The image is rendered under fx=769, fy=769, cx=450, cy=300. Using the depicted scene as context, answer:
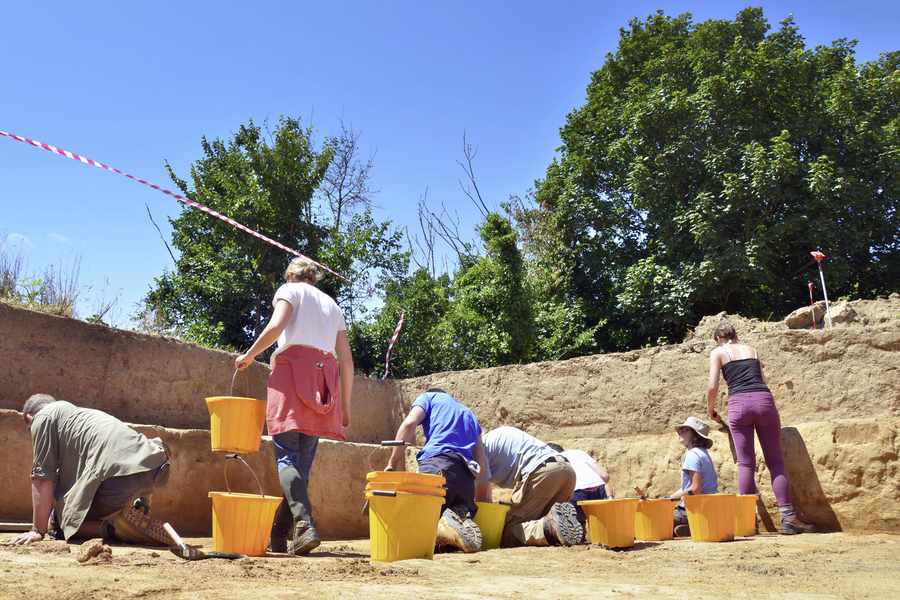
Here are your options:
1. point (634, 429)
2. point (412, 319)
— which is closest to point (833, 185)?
point (412, 319)

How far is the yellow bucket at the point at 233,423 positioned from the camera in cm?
384

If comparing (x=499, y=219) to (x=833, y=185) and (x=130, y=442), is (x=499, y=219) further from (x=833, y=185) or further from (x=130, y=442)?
(x=130, y=442)

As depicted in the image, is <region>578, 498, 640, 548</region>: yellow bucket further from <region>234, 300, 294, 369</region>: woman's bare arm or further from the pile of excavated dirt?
<region>234, 300, 294, 369</region>: woman's bare arm

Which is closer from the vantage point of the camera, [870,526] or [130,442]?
[130,442]

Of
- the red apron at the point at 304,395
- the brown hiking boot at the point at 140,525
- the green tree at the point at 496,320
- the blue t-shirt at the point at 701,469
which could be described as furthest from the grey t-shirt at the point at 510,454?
the green tree at the point at 496,320

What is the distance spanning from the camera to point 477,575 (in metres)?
3.06

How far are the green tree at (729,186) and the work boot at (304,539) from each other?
11281 mm

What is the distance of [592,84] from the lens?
18344 mm

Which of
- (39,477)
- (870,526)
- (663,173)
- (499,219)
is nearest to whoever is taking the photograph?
(39,477)

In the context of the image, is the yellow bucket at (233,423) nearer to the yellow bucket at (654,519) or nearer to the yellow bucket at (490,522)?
the yellow bucket at (490,522)

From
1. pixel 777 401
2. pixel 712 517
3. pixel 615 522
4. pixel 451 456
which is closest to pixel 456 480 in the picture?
pixel 451 456

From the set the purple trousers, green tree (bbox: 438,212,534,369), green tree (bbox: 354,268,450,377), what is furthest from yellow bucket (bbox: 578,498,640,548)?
green tree (bbox: 438,212,534,369)

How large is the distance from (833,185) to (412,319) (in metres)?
7.91

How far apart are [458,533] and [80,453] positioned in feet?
6.54
